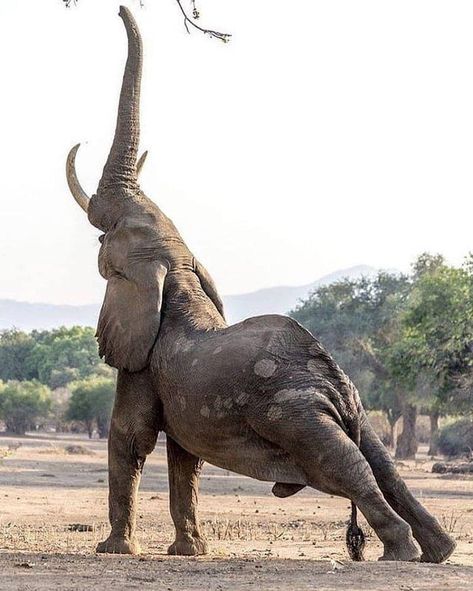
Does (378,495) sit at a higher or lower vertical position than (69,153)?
lower

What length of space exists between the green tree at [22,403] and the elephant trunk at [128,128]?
6473cm

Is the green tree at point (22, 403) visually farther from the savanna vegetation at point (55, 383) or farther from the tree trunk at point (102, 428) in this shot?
the tree trunk at point (102, 428)

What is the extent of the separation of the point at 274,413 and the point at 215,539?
5.26 m

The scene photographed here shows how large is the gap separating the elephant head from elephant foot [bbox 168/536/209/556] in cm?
168

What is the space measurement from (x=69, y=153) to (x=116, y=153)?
606 millimetres

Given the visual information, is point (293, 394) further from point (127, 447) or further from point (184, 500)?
point (184, 500)

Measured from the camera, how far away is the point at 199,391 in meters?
11.8

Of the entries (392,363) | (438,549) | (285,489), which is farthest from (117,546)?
(392,363)

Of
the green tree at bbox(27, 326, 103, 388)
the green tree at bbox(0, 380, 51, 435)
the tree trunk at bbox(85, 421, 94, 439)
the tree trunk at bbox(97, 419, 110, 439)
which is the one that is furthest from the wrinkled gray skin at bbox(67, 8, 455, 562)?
the green tree at bbox(27, 326, 103, 388)

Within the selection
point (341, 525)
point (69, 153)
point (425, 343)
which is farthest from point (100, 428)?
point (69, 153)

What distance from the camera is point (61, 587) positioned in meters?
9.36

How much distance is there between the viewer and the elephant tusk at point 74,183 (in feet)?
45.8

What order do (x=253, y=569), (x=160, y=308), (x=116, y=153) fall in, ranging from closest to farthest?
(x=253, y=569), (x=160, y=308), (x=116, y=153)

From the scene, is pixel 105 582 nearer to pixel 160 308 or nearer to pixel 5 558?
pixel 5 558
